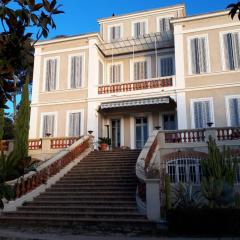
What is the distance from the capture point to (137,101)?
71.3 feet

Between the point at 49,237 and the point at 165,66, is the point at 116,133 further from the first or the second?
the point at 49,237

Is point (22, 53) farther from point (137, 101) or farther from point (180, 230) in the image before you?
point (137, 101)

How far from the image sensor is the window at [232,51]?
21.0m

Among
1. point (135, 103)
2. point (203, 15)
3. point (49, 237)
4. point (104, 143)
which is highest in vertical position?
point (203, 15)

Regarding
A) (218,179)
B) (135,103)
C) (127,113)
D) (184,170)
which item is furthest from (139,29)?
(218,179)

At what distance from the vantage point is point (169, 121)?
23219 mm

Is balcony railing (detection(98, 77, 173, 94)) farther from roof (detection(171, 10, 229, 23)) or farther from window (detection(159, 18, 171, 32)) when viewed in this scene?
window (detection(159, 18, 171, 32))

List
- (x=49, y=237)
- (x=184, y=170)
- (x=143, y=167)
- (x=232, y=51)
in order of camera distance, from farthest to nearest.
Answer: (x=232, y=51) < (x=184, y=170) < (x=143, y=167) < (x=49, y=237)

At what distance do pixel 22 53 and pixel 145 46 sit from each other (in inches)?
843

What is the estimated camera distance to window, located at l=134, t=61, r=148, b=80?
25109mm

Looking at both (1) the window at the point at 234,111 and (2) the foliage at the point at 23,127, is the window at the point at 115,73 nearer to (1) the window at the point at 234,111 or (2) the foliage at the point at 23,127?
(2) the foliage at the point at 23,127

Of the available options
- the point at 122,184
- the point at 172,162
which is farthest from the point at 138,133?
the point at 122,184

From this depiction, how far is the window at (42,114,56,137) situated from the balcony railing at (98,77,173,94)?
376 cm

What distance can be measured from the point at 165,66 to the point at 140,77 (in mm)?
1910
